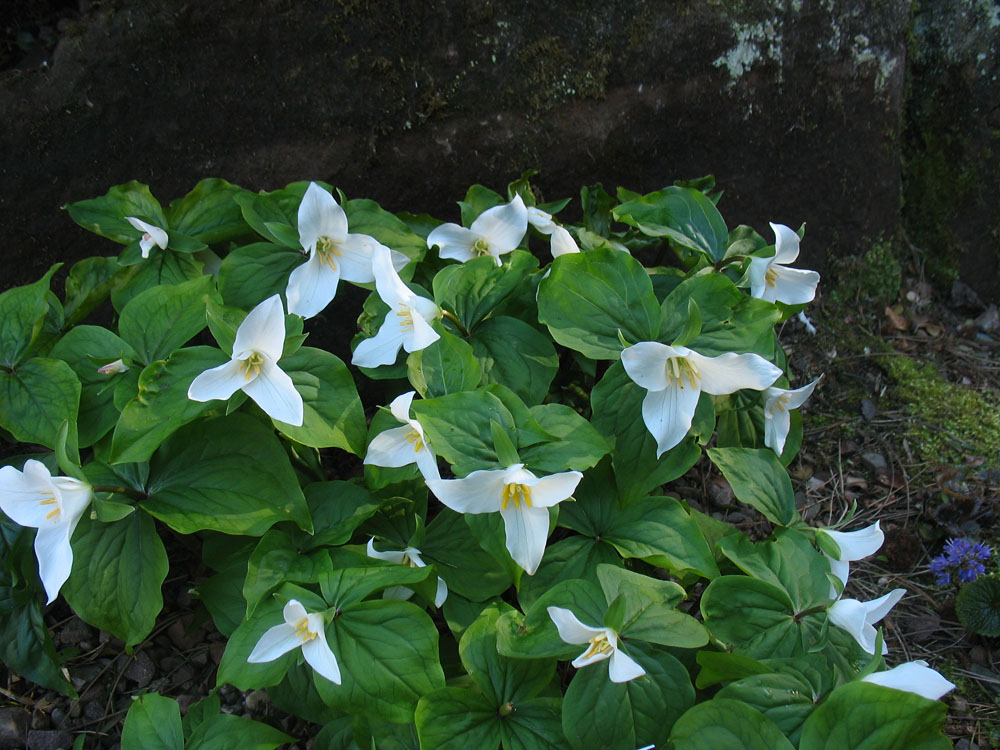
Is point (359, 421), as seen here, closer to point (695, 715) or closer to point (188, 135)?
point (695, 715)

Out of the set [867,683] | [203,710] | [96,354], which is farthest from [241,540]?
[867,683]

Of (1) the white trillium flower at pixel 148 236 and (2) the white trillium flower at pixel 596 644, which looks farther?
(1) the white trillium flower at pixel 148 236

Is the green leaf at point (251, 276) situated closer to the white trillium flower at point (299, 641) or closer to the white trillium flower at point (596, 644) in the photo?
the white trillium flower at point (299, 641)

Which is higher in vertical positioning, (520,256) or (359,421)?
(520,256)

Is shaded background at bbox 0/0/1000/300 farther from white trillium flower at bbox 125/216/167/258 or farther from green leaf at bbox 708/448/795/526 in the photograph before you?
green leaf at bbox 708/448/795/526

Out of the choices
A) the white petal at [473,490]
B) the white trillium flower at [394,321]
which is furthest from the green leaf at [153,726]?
the white trillium flower at [394,321]

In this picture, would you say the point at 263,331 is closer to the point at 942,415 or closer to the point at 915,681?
the point at 915,681

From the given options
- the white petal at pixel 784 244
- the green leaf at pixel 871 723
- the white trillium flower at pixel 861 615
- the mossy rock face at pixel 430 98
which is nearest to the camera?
the green leaf at pixel 871 723
